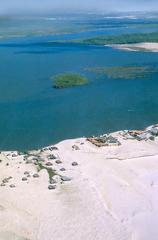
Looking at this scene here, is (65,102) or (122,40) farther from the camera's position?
(122,40)

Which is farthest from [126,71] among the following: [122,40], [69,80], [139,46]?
[122,40]

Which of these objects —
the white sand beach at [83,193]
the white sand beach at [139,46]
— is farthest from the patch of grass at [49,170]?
the white sand beach at [139,46]

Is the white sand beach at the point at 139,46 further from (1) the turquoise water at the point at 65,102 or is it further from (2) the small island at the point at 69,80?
(2) the small island at the point at 69,80

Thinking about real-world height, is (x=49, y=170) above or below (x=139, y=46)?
below

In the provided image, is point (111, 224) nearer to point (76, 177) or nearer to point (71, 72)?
point (76, 177)

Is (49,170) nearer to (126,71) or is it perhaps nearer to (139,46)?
(126,71)
